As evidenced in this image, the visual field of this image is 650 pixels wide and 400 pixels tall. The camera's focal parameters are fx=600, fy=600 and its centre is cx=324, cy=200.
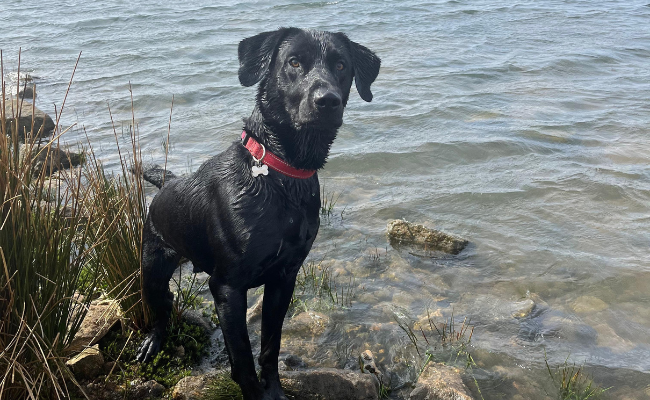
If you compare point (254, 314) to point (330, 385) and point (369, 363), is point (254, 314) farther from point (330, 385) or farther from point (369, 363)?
point (330, 385)

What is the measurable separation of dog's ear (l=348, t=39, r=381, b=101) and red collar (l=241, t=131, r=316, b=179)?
82 cm

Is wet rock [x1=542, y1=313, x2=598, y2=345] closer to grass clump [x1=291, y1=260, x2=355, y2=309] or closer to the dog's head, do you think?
grass clump [x1=291, y1=260, x2=355, y2=309]

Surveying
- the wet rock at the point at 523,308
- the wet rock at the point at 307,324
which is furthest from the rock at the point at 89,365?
the wet rock at the point at 523,308

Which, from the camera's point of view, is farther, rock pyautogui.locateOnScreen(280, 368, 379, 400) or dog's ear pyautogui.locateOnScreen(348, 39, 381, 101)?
dog's ear pyautogui.locateOnScreen(348, 39, 381, 101)

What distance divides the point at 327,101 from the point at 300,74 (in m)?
0.34

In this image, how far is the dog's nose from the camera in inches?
122

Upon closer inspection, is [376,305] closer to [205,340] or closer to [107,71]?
[205,340]

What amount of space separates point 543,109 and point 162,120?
249 inches

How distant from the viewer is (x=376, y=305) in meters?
Answer: 4.93

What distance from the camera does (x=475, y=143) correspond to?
28.2 feet

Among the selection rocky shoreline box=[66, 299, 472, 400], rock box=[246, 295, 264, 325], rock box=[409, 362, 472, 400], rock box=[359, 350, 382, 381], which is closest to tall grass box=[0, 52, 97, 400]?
rocky shoreline box=[66, 299, 472, 400]

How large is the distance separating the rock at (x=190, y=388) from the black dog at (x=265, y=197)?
231mm

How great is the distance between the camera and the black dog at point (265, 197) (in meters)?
3.13

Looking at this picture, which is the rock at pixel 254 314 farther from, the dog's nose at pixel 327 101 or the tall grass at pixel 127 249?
the dog's nose at pixel 327 101
